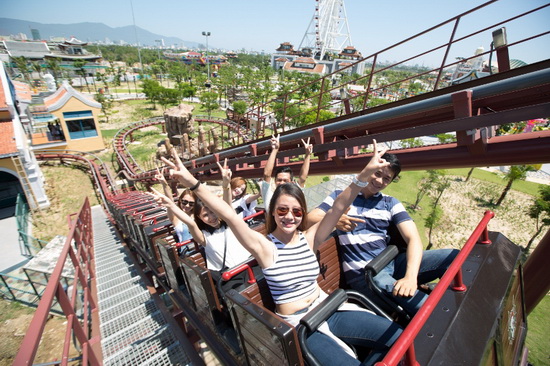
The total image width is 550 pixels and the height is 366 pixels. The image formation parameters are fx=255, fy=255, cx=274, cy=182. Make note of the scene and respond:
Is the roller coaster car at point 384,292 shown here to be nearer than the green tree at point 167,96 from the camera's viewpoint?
Yes

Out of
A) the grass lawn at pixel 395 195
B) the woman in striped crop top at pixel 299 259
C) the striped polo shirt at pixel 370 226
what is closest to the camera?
the woman in striped crop top at pixel 299 259

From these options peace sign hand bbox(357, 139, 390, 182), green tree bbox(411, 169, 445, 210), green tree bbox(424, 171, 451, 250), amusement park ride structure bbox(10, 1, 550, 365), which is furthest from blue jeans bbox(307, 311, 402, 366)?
green tree bbox(411, 169, 445, 210)

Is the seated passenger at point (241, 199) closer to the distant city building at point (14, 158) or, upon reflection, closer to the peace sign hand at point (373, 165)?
the peace sign hand at point (373, 165)

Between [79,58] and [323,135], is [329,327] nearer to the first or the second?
[323,135]

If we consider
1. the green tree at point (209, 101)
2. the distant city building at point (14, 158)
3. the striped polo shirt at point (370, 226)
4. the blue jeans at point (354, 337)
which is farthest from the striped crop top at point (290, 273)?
the green tree at point (209, 101)

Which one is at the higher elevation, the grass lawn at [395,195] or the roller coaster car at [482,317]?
the roller coaster car at [482,317]

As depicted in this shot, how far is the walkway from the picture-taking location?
274 centimetres

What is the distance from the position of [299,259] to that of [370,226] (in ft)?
2.51

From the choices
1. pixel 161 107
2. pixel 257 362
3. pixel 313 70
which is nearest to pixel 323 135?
pixel 257 362

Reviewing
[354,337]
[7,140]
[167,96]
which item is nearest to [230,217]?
[354,337]

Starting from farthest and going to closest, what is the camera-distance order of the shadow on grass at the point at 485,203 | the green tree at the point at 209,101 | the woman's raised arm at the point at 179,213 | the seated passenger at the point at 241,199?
the green tree at the point at 209,101
the shadow on grass at the point at 485,203
the seated passenger at the point at 241,199
the woman's raised arm at the point at 179,213

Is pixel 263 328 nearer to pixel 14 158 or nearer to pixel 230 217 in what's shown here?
pixel 230 217

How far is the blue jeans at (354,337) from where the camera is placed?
4.90ft

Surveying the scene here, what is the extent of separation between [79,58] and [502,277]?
67.9 m
